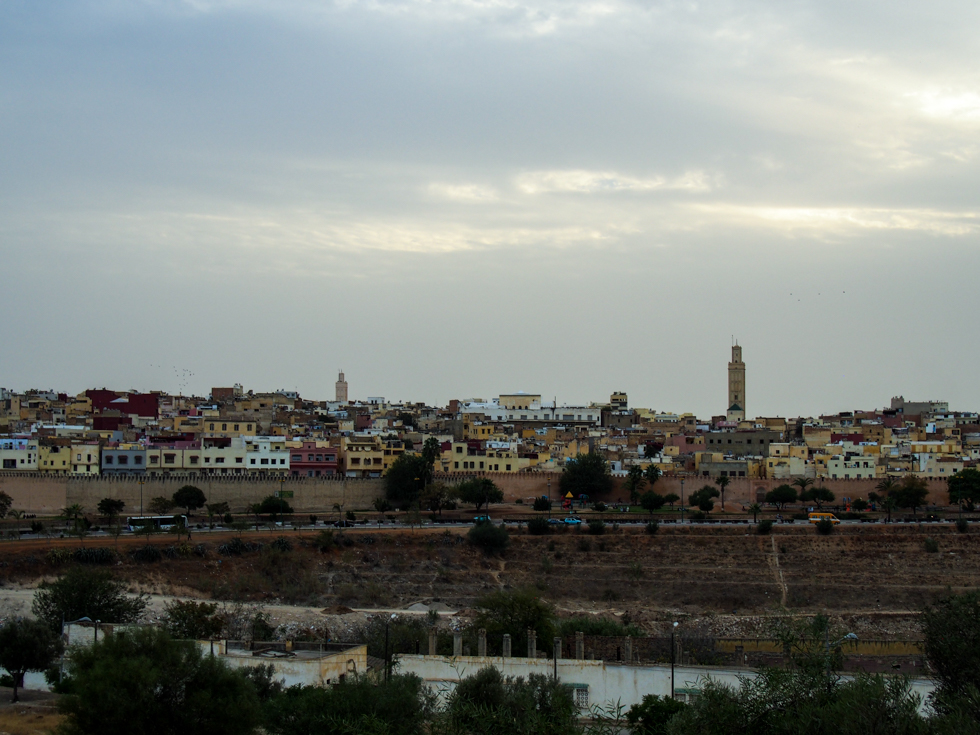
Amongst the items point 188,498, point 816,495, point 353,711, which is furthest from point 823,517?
point 353,711

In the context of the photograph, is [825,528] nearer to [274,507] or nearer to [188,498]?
[274,507]

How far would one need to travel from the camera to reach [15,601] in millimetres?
41188

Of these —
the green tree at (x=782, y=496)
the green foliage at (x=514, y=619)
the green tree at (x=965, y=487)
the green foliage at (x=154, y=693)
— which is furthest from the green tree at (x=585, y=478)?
the green foliage at (x=154, y=693)

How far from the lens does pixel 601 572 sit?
52750 millimetres

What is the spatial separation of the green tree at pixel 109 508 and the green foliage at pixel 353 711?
3659 centimetres

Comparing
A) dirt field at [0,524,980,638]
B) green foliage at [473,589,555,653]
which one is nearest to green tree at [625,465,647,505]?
dirt field at [0,524,980,638]

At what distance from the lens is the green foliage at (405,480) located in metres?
64.3

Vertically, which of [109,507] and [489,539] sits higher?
[109,507]

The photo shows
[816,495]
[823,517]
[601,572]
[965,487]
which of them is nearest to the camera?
[601,572]

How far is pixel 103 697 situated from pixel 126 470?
44.0 metres

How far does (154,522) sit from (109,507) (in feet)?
12.5

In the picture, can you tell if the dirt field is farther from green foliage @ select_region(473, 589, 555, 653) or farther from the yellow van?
green foliage @ select_region(473, 589, 555, 653)

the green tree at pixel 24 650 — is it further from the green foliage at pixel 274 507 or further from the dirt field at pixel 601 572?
the green foliage at pixel 274 507

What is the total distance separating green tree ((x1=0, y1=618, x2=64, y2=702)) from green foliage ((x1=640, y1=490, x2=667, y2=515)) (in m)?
38.1
